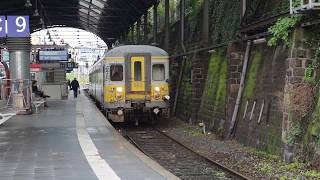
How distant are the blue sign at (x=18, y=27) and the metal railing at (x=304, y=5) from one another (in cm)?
1160

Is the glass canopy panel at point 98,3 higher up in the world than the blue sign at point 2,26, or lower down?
higher up

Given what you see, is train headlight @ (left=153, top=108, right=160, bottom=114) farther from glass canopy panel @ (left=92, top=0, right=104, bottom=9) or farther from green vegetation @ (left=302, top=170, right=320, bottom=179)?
glass canopy panel @ (left=92, top=0, right=104, bottom=9)

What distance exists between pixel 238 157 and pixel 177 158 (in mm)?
1802

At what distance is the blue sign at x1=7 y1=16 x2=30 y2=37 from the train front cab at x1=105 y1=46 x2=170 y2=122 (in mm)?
3433

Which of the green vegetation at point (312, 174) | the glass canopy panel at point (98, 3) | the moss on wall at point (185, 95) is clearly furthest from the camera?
the glass canopy panel at point (98, 3)

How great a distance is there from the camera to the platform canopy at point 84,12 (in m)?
38.2

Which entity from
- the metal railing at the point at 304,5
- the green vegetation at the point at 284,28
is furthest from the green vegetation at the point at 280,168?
the metal railing at the point at 304,5

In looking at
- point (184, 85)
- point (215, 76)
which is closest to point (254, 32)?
point (215, 76)

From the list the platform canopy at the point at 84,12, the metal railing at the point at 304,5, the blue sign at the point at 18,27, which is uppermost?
the platform canopy at the point at 84,12

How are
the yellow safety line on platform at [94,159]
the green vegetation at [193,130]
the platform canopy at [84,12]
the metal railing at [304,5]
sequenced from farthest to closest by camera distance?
the platform canopy at [84,12] → the green vegetation at [193,130] → the metal railing at [304,5] → the yellow safety line on platform at [94,159]

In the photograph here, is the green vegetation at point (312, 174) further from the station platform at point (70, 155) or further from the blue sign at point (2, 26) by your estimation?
the blue sign at point (2, 26)

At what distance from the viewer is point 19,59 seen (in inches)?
874

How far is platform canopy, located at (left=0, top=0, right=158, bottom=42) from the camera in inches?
1505

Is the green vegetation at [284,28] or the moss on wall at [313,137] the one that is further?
the green vegetation at [284,28]
